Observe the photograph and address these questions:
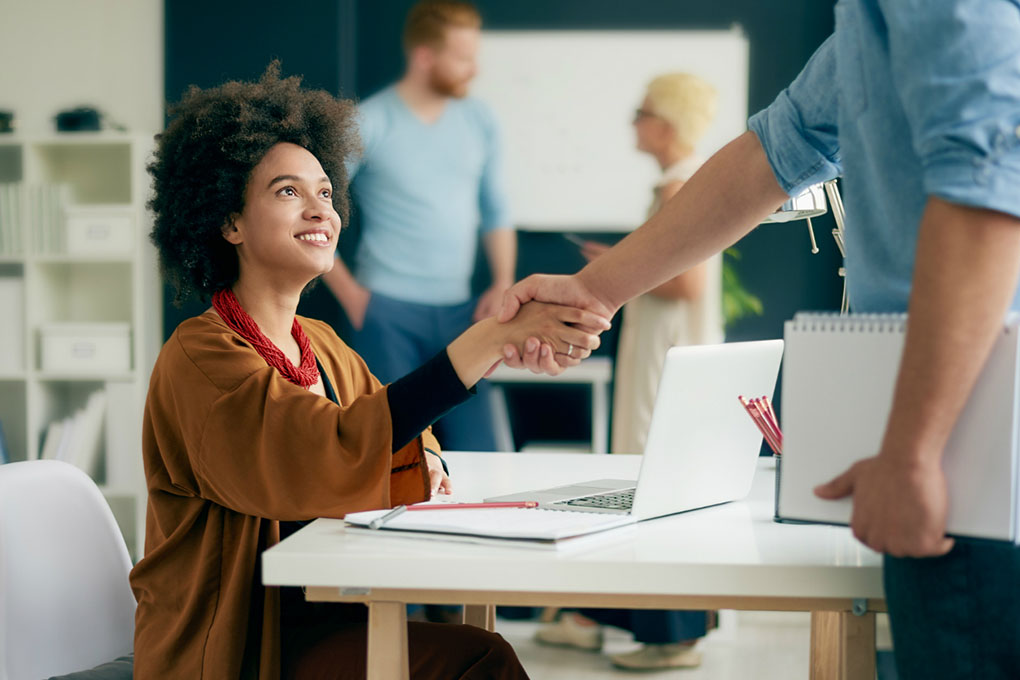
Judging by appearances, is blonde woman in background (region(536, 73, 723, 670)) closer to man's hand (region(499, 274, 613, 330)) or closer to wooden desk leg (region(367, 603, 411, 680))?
man's hand (region(499, 274, 613, 330))

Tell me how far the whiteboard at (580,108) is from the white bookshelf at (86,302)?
1.36 meters

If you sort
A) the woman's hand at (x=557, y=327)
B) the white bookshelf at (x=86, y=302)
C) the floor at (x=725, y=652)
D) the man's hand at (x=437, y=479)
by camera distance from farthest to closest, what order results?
1. the white bookshelf at (x=86, y=302)
2. the floor at (x=725, y=652)
3. the woman's hand at (x=557, y=327)
4. the man's hand at (x=437, y=479)

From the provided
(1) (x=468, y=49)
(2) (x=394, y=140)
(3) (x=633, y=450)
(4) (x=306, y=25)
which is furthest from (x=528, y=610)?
(4) (x=306, y=25)

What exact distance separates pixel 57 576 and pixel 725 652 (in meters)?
2.45

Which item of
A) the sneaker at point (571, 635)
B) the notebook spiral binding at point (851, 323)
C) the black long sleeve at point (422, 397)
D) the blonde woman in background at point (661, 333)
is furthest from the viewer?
the sneaker at point (571, 635)

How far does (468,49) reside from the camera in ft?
12.5

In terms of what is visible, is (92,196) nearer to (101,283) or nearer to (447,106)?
(101,283)

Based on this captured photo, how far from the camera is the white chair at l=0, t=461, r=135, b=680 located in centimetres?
131

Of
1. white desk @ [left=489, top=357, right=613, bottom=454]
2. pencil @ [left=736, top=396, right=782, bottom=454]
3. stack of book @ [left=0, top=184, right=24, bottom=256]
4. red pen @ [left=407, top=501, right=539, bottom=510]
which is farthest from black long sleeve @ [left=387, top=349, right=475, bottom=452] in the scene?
stack of book @ [left=0, top=184, right=24, bottom=256]

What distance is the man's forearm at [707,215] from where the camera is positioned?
1140 millimetres

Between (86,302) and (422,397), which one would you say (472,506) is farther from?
(86,302)

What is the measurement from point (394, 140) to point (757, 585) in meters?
2.95

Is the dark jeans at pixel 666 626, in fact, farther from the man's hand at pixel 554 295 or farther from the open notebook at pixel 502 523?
the open notebook at pixel 502 523

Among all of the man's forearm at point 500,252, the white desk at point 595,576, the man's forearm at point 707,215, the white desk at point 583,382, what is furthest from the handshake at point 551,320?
the man's forearm at point 500,252
